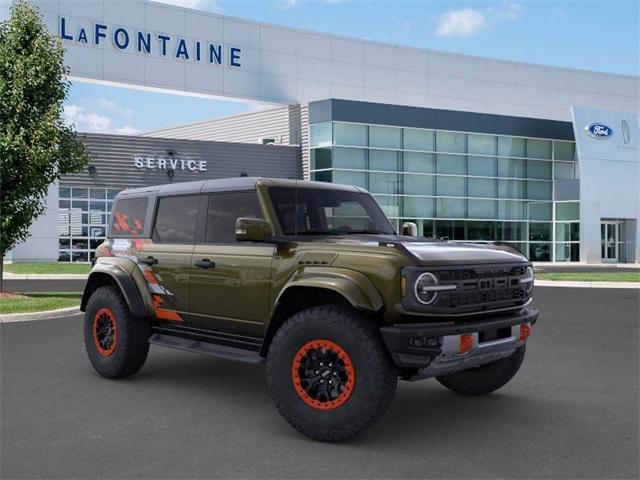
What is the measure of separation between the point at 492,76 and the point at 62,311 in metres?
40.7

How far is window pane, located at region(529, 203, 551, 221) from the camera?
40.2 metres

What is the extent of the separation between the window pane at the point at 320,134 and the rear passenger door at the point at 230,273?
28.7 meters

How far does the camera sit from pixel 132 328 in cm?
711

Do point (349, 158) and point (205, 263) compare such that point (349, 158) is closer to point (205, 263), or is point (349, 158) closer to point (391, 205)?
point (391, 205)

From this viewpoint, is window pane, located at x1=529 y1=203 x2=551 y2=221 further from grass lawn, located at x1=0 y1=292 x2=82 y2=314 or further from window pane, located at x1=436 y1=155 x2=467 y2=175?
grass lawn, located at x1=0 y1=292 x2=82 y2=314

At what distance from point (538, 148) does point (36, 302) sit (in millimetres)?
32558

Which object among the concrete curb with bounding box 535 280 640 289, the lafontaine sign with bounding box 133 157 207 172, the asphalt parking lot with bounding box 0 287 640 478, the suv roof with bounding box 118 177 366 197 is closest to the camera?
the asphalt parking lot with bounding box 0 287 640 478

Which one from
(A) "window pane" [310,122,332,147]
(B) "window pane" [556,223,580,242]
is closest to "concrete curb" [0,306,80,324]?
(A) "window pane" [310,122,332,147]

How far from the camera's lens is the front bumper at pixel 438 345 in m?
4.89

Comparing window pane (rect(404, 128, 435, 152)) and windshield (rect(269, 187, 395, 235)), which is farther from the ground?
window pane (rect(404, 128, 435, 152))

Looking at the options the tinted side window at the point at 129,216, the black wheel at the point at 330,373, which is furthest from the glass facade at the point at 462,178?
the black wheel at the point at 330,373

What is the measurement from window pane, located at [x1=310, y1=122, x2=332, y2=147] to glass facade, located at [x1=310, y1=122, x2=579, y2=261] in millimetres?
51

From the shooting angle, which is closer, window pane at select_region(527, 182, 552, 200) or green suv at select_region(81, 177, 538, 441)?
green suv at select_region(81, 177, 538, 441)

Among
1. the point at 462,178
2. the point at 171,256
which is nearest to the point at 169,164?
the point at 462,178
